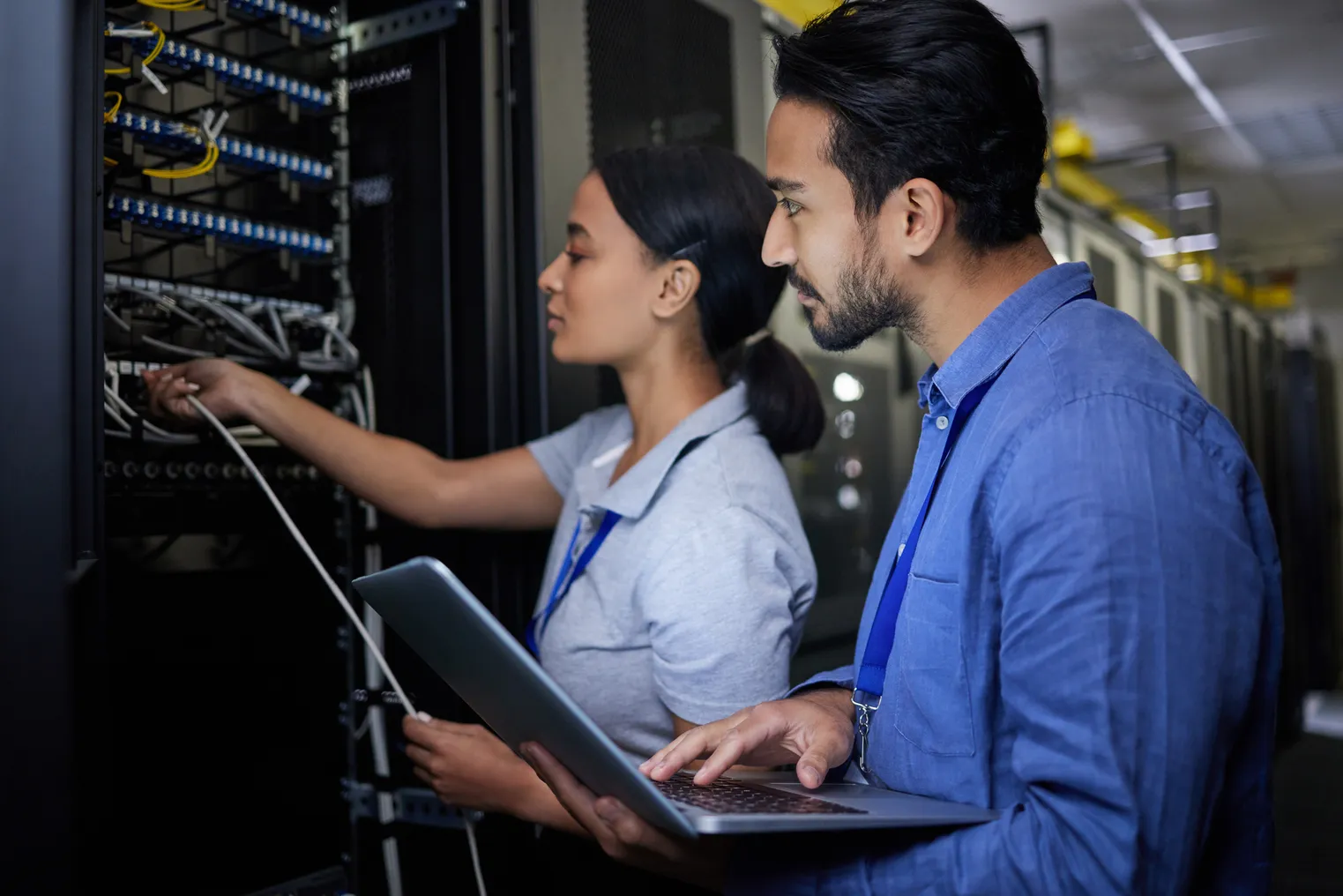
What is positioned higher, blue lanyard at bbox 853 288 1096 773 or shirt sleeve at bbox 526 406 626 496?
shirt sleeve at bbox 526 406 626 496

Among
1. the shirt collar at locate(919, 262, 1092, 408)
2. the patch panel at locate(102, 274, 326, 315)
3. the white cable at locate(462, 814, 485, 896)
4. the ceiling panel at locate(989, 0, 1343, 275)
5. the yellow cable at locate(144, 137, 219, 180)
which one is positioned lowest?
the white cable at locate(462, 814, 485, 896)

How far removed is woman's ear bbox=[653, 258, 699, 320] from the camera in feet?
4.69

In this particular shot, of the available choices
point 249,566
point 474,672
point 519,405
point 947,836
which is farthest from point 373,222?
point 947,836

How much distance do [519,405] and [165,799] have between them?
0.68 meters

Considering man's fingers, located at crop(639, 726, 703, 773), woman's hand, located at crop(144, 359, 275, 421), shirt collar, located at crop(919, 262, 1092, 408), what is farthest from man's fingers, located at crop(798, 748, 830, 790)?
woman's hand, located at crop(144, 359, 275, 421)

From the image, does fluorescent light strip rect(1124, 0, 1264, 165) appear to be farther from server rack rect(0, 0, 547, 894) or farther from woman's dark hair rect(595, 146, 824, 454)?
server rack rect(0, 0, 547, 894)

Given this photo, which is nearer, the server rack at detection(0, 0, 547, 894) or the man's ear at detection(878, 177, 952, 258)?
the man's ear at detection(878, 177, 952, 258)

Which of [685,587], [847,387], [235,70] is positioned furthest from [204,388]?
[847,387]

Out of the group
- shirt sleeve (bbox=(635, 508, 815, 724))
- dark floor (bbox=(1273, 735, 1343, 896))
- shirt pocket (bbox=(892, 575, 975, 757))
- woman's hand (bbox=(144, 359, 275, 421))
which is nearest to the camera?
shirt pocket (bbox=(892, 575, 975, 757))

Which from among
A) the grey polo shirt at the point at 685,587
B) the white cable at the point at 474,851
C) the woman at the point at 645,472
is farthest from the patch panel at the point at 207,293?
the white cable at the point at 474,851

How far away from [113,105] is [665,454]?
2.51 feet

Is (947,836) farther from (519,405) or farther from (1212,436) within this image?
(519,405)

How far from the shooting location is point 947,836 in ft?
2.68

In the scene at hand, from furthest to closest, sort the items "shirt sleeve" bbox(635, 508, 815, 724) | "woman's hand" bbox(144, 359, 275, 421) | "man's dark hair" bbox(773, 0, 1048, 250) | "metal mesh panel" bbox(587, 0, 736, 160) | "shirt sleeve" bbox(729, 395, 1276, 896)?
"metal mesh panel" bbox(587, 0, 736, 160), "woman's hand" bbox(144, 359, 275, 421), "shirt sleeve" bbox(635, 508, 815, 724), "man's dark hair" bbox(773, 0, 1048, 250), "shirt sleeve" bbox(729, 395, 1276, 896)
